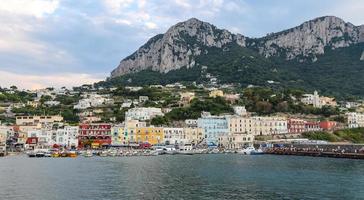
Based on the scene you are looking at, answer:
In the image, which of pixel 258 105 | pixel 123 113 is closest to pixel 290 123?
pixel 258 105

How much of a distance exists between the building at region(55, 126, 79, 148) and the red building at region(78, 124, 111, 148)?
1.07 meters

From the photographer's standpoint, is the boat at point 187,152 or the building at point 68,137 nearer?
the boat at point 187,152

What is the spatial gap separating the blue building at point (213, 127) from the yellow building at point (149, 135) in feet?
42.8

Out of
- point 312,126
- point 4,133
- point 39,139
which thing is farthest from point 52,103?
point 312,126

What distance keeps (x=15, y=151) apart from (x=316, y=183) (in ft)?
290

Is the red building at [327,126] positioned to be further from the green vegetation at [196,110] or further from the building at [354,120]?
the green vegetation at [196,110]

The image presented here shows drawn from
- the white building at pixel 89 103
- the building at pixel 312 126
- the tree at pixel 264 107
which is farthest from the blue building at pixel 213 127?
the white building at pixel 89 103

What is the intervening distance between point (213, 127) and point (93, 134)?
31882mm

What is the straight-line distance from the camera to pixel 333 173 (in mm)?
57969

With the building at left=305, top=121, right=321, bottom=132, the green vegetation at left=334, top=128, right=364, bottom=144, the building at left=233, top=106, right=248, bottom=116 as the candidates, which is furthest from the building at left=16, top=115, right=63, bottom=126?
the green vegetation at left=334, top=128, right=364, bottom=144

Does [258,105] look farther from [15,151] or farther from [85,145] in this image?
[15,151]

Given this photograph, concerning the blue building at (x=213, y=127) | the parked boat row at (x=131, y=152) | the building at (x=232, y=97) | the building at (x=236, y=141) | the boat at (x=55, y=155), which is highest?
the building at (x=232, y=97)

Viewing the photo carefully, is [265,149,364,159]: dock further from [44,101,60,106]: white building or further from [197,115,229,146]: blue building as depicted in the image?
[44,101,60,106]: white building

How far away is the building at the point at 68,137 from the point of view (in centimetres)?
12125
